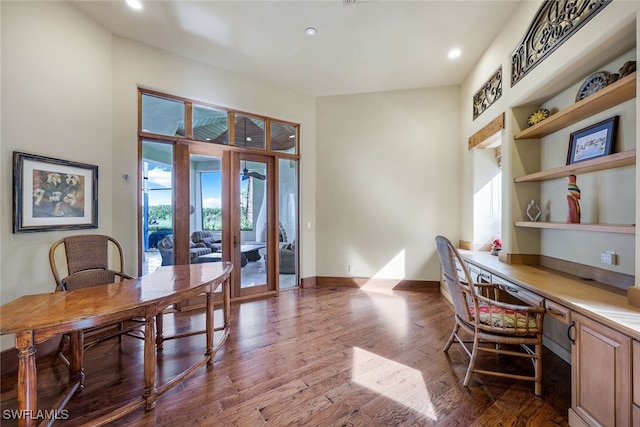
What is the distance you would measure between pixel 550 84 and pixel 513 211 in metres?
1.26

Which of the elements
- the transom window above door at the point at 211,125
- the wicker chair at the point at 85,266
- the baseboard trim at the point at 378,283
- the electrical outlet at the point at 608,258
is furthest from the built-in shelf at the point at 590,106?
the wicker chair at the point at 85,266

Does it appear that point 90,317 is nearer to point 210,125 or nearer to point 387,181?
point 210,125

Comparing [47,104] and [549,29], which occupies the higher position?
[549,29]

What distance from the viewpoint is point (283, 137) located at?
481cm

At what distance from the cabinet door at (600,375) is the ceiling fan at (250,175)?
4.10 m

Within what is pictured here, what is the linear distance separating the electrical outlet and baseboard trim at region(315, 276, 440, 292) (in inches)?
104

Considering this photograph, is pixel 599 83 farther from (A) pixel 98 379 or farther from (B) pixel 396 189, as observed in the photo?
(A) pixel 98 379

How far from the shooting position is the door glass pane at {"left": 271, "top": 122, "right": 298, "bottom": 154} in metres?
4.70

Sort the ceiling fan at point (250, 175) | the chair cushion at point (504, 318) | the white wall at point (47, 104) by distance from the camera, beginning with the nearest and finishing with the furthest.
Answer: the chair cushion at point (504, 318), the white wall at point (47, 104), the ceiling fan at point (250, 175)

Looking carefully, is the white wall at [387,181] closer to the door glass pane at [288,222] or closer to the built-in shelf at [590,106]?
the door glass pane at [288,222]

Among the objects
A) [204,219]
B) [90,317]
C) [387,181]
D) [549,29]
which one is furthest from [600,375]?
[204,219]

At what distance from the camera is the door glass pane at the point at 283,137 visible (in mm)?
4695

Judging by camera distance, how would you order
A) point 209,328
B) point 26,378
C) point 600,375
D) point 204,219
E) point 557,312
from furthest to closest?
1. point 204,219
2. point 209,328
3. point 557,312
4. point 600,375
5. point 26,378

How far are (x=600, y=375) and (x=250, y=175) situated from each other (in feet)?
14.2
